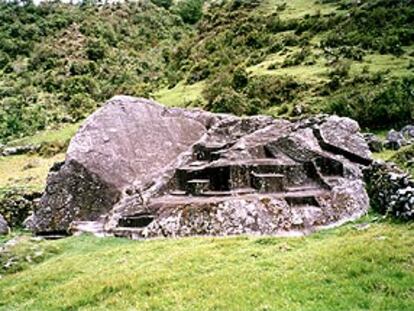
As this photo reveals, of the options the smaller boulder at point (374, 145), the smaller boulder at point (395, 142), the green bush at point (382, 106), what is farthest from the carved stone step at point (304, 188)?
the green bush at point (382, 106)

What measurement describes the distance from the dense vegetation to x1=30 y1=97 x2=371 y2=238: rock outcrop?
64.9 ft

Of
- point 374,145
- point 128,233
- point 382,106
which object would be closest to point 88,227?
point 128,233

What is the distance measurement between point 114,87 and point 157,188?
235 ft

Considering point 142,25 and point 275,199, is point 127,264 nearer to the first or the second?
point 275,199

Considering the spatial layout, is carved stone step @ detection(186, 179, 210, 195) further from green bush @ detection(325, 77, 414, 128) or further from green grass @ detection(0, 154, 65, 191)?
green bush @ detection(325, 77, 414, 128)

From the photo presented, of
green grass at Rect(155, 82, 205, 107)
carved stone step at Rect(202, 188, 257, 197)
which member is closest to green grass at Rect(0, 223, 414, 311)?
carved stone step at Rect(202, 188, 257, 197)

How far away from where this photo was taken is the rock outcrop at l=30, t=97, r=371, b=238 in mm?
22594

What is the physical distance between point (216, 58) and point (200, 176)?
2442 inches

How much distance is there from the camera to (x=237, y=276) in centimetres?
1555

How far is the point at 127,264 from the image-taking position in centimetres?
1866

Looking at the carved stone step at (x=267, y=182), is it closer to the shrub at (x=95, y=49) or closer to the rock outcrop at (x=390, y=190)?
the rock outcrop at (x=390, y=190)

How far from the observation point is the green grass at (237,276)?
13.6 meters

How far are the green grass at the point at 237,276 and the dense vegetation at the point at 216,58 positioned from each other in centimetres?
3008

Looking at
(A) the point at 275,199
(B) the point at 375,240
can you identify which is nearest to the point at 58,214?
(A) the point at 275,199
